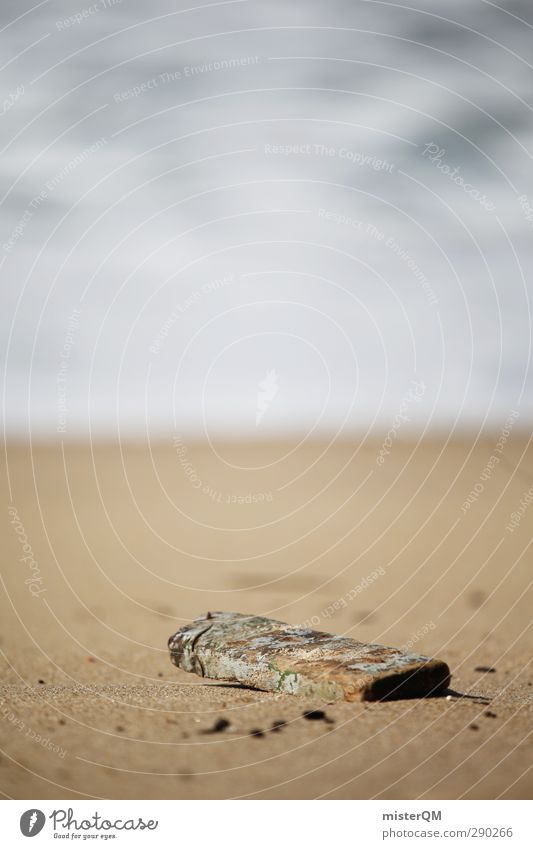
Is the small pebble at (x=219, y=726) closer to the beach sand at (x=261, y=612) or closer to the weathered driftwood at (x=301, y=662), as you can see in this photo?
the beach sand at (x=261, y=612)

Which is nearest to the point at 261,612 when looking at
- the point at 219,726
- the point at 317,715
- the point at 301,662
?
the point at 301,662

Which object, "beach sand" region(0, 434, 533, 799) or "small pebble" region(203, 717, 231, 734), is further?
"small pebble" region(203, 717, 231, 734)

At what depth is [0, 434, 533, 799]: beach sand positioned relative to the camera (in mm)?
4434

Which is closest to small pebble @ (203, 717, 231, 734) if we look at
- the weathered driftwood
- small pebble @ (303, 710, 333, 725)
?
small pebble @ (303, 710, 333, 725)

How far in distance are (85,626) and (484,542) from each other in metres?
8.99

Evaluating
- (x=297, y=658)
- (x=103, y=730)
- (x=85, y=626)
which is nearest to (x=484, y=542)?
(x=85, y=626)

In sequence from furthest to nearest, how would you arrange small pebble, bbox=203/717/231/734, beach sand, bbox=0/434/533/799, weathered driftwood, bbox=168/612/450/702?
weathered driftwood, bbox=168/612/450/702 < small pebble, bbox=203/717/231/734 < beach sand, bbox=0/434/533/799

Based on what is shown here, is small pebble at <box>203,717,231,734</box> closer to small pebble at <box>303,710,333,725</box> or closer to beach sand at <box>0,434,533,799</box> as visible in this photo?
beach sand at <box>0,434,533,799</box>

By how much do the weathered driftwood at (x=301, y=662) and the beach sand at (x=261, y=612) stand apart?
12 cm

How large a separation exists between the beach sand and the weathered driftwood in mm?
124

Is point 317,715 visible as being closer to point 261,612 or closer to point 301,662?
point 301,662

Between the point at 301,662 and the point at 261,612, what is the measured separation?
17.6 ft

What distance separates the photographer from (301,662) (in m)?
5.70

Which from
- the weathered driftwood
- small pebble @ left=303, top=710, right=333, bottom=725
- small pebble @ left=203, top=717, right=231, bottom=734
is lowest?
small pebble @ left=203, top=717, right=231, bottom=734
